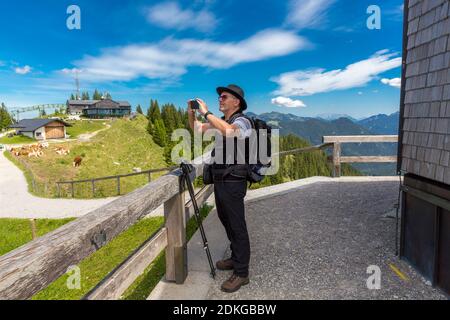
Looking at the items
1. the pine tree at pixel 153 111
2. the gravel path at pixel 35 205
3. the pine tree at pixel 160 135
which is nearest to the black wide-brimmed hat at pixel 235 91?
the gravel path at pixel 35 205

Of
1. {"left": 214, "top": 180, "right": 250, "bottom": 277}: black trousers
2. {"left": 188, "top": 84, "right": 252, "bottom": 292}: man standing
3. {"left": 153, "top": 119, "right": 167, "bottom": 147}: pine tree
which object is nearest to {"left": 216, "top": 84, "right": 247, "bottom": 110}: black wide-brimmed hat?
{"left": 188, "top": 84, "right": 252, "bottom": 292}: man standing

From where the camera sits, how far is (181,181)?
3387 millimetres

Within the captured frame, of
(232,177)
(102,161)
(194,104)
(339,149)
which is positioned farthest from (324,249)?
(102,161)

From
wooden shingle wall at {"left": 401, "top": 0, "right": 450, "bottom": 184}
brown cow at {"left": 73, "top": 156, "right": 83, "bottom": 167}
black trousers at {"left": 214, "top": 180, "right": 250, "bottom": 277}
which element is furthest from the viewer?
brown cow at {"left": 73, "top": 156, "right": 83, "bottom": 167}

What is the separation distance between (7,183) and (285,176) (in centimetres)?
7350

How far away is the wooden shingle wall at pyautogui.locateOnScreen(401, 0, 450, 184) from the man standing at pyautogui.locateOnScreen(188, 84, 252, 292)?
7.51ft

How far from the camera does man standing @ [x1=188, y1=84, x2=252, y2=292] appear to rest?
10.3 ft

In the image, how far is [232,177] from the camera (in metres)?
3.21

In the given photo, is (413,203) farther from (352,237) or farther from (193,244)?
(193,244)

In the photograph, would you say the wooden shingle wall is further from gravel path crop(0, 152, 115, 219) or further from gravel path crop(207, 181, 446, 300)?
gravel path crop(0, 152, 115, 219)

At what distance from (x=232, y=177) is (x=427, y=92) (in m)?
2.73

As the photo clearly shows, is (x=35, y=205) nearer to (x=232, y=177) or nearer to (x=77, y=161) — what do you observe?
(x=232, y=177)

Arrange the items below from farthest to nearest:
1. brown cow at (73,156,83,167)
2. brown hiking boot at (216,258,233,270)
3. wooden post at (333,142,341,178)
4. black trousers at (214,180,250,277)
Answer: brown cow at (73,156,83,167) → wooden post at (333,142,341,178) → brown hiking boot at (216,258,233,270) → black trousers at (214,180,250,277)

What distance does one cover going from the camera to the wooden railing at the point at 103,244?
1.30m
